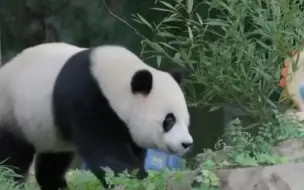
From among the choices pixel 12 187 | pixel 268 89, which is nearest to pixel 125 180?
pixel 12 187

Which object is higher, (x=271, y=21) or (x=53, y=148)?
(x=271, y=21)

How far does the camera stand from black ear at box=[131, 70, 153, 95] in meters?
3.99

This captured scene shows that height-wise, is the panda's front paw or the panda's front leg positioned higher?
the panda's front leg

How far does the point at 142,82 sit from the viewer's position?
400 cm

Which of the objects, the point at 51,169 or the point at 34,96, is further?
the point at 51,169

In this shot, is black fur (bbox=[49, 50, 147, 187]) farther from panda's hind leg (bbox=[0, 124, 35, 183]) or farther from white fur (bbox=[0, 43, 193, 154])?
panda's hind leg (bbox=[0, 124, 35, 183])

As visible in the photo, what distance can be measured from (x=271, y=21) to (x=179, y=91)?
0.95m

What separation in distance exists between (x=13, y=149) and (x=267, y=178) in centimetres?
167

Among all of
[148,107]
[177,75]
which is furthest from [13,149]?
[177,75]

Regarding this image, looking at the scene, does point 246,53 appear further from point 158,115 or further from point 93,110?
point 93,110

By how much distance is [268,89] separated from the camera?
16.2ft

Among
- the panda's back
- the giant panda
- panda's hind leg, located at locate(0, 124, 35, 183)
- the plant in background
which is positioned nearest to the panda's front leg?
the giant panda

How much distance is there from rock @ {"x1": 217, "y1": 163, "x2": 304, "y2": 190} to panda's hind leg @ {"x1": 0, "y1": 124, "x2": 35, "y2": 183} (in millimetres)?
1477

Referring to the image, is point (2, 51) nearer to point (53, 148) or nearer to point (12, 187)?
point (53, 148)
